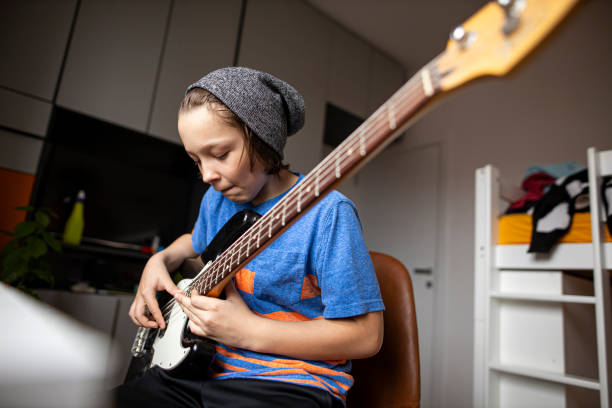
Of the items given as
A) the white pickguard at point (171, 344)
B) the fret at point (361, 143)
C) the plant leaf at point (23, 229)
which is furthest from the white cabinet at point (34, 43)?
the fret at point (361, 143)

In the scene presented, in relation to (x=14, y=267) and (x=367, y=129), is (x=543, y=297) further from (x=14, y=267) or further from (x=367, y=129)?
(x=14, y=267)

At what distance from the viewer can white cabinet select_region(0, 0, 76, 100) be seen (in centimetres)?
168

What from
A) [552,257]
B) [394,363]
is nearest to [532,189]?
[552,257]

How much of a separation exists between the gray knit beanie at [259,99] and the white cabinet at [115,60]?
1509mm

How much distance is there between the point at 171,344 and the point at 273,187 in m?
0.34

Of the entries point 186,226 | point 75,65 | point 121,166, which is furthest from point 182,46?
point 186,226

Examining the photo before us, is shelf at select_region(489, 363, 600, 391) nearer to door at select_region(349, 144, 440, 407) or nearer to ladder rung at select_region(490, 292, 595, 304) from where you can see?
ladder rung at select_region(490, 292, 595, 304)

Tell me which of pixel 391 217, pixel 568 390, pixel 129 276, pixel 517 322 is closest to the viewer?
pixel 568 390

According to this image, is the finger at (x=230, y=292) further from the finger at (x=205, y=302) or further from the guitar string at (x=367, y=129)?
the guitar string at (x=367, y=129)

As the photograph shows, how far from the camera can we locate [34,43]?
1.75 meters

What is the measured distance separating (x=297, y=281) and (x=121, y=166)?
1.96m

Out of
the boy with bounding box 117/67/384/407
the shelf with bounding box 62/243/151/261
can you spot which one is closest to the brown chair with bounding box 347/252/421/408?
the boy with bounding box 117/67/384/407

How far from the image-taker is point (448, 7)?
108 inches

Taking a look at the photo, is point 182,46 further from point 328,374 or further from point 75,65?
point 328,374
